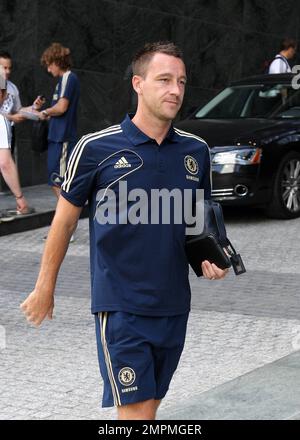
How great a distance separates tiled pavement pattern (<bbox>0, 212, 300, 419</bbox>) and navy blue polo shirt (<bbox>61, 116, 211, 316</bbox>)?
1.50 meters

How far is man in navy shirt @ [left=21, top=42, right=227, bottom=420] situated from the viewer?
163 inches

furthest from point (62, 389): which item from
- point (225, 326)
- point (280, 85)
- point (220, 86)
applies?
point (220, 86)

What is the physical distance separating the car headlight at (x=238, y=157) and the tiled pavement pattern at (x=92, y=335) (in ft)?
5.41

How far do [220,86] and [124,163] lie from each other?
1627 centimetres

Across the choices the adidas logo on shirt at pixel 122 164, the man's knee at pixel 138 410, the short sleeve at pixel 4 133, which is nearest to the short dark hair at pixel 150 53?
the adidas logo on shirt at pixel 122 164

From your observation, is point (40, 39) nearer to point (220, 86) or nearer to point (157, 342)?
point (220, 86)

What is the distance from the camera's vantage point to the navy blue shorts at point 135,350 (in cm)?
413

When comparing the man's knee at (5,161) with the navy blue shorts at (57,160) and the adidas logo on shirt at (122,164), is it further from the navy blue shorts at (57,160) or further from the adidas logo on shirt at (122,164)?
the adidas logo on shirt at (122,164)

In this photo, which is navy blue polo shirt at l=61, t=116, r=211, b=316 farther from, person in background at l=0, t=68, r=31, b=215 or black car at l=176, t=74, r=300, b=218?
black car at l=176, t=74, r=300, b=218

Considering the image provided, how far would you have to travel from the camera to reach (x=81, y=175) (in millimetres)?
4191

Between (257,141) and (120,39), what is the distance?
4.96m

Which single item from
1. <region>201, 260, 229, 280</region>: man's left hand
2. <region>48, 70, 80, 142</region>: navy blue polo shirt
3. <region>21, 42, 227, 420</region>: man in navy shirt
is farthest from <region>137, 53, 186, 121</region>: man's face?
<region>48, 70, 80, 142</region>: navy blue polo shirt

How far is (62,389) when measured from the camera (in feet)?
20.9

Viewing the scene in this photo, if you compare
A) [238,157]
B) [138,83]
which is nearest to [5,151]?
[238,157]
